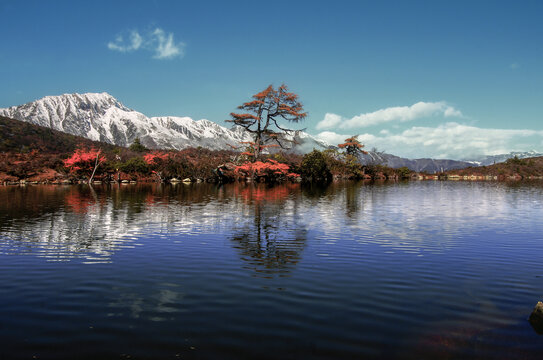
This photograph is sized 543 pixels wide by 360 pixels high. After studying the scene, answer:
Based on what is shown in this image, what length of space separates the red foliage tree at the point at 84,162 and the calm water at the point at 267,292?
4708 centimetres

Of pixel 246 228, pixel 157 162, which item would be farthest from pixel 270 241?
pixel 157 162

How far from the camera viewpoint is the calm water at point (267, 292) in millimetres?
5535

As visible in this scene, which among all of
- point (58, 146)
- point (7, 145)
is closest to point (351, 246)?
point (7, 145)

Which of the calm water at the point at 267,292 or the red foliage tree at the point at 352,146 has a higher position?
the red foliage tree at the point at 352,146

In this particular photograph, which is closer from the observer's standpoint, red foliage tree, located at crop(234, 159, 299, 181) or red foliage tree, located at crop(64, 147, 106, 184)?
red foliage tree, located at crop(64, 147, 106, 184)

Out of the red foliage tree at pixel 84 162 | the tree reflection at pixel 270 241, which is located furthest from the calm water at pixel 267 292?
the red foliage tree at pixel 84 162

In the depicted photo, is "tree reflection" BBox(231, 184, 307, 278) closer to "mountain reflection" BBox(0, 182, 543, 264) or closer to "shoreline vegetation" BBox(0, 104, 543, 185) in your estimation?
"mountain reflection" BBox(0, 182, 543, 264)

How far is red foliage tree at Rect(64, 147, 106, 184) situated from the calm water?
47084 millimetres

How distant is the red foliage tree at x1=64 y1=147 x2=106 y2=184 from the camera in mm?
58750

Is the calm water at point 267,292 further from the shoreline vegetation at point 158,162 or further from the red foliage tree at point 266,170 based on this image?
the red foliage tree at point 266,170

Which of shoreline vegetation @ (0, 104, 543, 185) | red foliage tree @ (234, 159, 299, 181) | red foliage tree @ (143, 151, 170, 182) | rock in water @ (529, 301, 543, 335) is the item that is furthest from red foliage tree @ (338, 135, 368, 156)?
rock in water @ (529, 301, 543, 335)

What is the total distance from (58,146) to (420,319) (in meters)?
96.6

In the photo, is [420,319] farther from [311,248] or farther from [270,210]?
[270,210]

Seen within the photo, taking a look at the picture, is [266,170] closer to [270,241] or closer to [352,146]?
[352,146]
